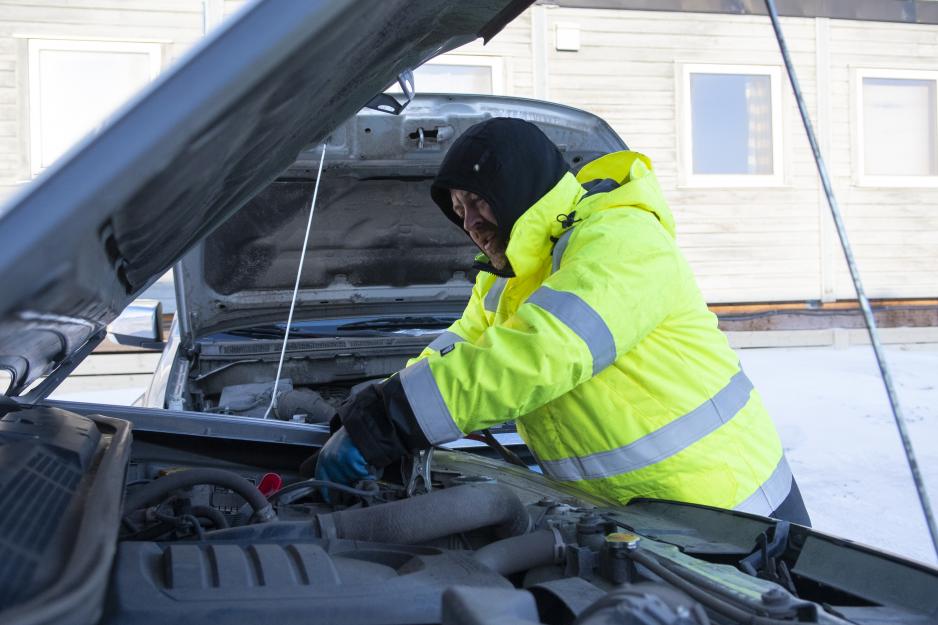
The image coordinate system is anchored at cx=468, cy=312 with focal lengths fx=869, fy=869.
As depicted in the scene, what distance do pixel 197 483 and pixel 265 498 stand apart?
12 cm

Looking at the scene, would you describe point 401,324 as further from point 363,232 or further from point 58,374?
point 58,374

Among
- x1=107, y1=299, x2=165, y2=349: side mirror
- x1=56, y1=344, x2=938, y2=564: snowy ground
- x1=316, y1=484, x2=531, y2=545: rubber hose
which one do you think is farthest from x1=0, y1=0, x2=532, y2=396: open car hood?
x1=56, y1=344, x2=938, y2=564: snowy ground

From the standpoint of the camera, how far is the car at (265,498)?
776mm

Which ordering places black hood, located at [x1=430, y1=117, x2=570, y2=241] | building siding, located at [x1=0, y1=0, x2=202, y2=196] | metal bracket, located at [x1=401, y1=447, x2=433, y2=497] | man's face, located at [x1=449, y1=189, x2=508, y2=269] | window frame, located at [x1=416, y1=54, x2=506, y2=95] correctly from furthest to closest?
window frame, located at [x1=416, y1=54, x2=506, y2=95] → building siding, located at [x1=0, y1=0, x2=202, y2=196] → man's face, located at [x1=449, y1=189, x2=508, y2=269] → black hood, located at [x1=430, y1=117, x2=570, y2=241] → metal bracket, located at [x1=401, y1=447, x2=433, y2=497]

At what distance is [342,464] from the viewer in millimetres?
1814

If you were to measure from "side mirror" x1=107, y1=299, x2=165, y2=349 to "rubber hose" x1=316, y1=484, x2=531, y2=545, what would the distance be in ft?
7.09

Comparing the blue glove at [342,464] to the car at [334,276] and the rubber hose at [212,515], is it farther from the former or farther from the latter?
the car at [334,276]

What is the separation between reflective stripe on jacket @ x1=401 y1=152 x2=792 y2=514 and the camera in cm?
173

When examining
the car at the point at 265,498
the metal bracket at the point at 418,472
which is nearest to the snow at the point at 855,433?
the car at the point at 265,498

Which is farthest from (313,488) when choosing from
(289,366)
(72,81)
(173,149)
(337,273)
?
(72,81)

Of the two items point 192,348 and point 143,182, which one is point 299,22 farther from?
point 192,348

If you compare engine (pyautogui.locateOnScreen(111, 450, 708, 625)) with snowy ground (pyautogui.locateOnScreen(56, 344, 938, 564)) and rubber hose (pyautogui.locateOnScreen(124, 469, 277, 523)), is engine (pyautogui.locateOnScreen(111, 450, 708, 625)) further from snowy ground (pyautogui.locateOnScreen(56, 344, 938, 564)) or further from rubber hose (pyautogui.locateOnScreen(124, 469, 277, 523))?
snowy ground (pyautogui.locateOnScreen(56, 344, 938, 564))

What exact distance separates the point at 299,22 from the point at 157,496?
981mm

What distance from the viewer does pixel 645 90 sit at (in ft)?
29.5
